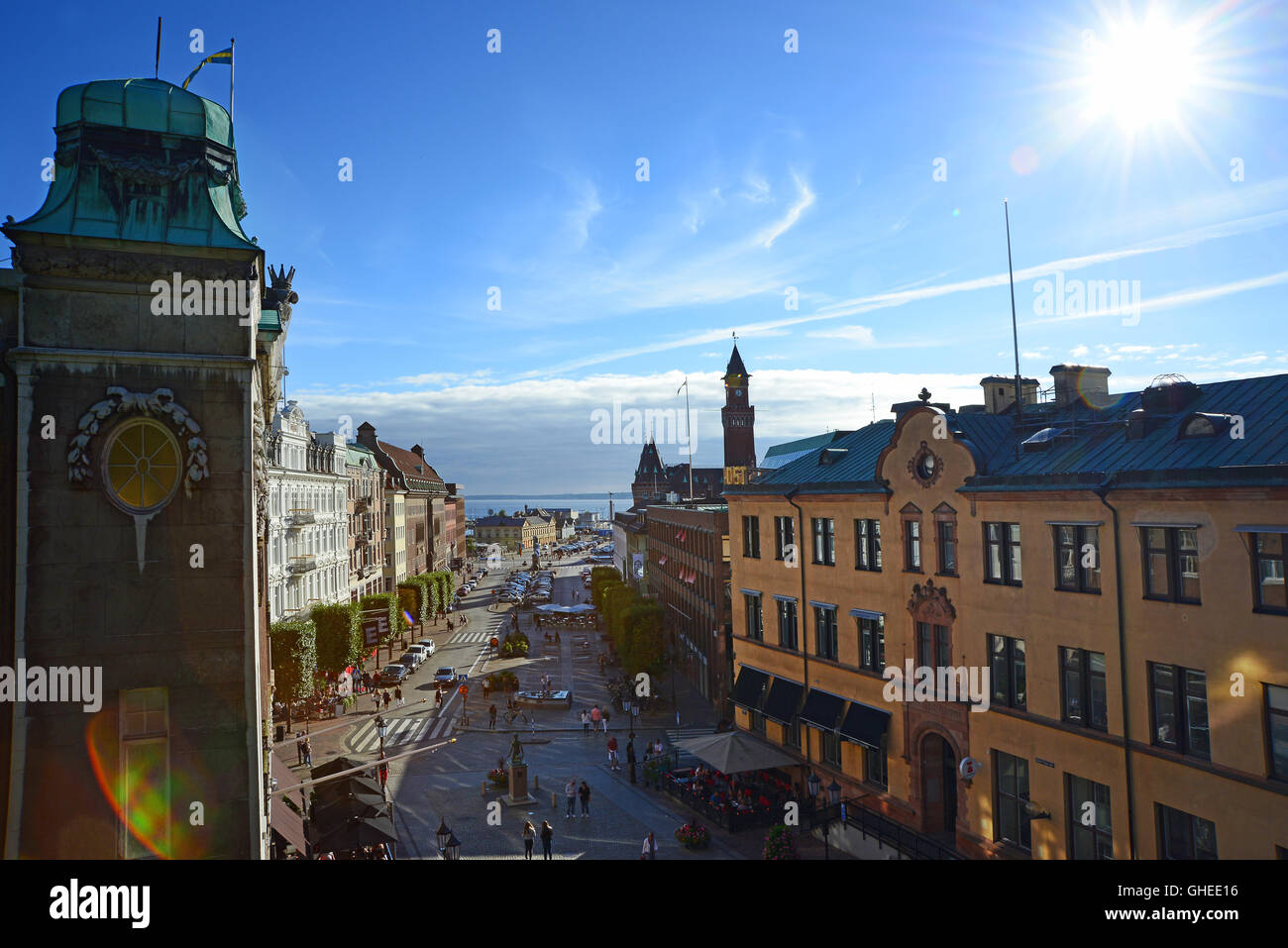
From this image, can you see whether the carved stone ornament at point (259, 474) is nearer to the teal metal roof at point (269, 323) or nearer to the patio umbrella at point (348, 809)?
the teal metal roof at point (269, 323)

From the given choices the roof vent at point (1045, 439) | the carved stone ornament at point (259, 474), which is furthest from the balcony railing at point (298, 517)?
the roof vent at point (1045, 439)

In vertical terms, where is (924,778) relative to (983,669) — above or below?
below

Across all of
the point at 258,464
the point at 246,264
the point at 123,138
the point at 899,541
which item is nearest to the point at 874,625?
the point at 899,541

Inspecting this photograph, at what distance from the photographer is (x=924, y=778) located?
2769 centimetres

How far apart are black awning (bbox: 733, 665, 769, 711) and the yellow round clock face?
28.9 m

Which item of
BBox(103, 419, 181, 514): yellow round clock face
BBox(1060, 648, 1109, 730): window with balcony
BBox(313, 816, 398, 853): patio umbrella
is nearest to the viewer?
BBox(103, 419, 181, 514): yellow round clock face

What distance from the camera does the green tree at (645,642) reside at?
54.9 meters

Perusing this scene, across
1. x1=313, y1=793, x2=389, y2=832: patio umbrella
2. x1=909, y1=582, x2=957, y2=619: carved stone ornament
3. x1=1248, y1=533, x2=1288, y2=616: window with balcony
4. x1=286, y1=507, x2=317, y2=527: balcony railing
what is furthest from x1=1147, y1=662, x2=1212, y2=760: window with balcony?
x1=286, y1=507, x2=317, y2=527: balcony railing

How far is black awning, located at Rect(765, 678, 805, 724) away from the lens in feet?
113

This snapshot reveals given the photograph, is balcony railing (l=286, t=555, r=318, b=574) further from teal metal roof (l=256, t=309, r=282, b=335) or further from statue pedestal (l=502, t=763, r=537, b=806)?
teal metal roof (l=256, t=309, r=282, b=335)

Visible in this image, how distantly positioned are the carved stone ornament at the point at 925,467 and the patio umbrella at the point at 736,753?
13.1m
